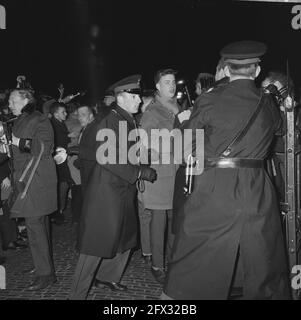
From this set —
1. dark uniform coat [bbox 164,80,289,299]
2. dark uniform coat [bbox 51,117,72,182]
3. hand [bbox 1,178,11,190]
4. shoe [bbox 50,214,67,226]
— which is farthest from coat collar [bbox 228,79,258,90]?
shoe [bbox 50,214,67,226]

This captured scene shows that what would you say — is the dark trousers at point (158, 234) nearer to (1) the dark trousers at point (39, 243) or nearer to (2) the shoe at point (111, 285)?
(2) the shoe at point (111, 285)

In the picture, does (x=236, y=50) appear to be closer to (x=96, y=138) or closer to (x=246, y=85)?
(x=246, y=85)

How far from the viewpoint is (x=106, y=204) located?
3.78m

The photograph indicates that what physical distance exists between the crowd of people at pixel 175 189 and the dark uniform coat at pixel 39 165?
1cm

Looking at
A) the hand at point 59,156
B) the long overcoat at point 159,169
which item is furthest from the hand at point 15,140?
the long overcoat at point 159,169

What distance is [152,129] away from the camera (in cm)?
459

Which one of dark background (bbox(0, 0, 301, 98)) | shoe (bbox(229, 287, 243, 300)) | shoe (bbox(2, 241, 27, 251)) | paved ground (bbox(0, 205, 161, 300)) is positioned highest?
dark background (bbox(0, 0, 301, 98))

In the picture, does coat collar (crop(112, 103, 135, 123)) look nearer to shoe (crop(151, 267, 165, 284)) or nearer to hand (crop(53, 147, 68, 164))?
hand (crop(53, 147, 68, 164))

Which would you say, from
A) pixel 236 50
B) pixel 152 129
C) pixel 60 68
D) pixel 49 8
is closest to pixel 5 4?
pixel 49 8

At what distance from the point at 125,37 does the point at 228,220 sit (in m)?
21.7

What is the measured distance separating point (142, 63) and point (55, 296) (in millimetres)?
19568

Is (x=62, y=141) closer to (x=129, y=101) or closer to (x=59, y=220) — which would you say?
(x=59, y=220)

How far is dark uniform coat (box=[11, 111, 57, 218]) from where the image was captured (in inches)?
169

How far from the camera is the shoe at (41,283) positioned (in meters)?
4.37
